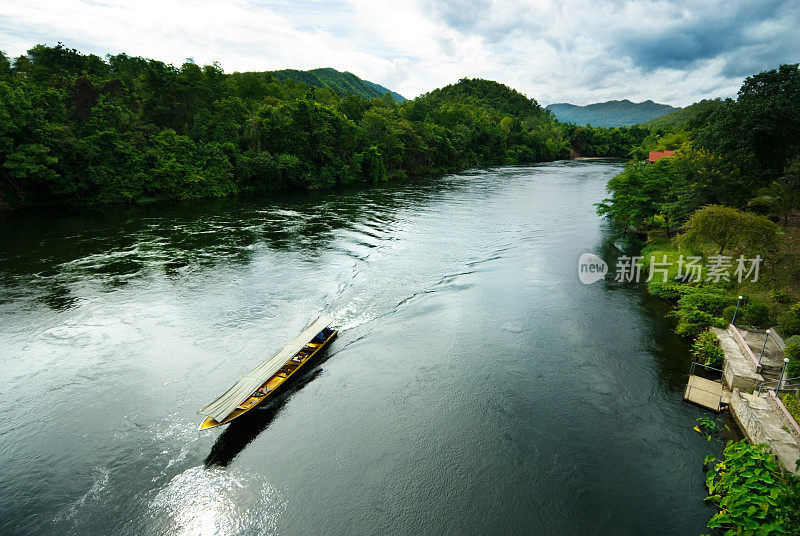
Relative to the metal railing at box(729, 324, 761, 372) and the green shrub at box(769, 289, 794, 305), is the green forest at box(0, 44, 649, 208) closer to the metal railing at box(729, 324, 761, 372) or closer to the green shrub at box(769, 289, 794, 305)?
the metal railing at box(729, 324, 761, 372)

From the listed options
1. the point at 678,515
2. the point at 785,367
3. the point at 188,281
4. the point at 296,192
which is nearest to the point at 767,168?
the point at 785,367

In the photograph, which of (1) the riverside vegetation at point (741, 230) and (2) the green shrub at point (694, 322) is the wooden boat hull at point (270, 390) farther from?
(2) the green shrub at point (694, 322)

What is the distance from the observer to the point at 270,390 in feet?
54.5

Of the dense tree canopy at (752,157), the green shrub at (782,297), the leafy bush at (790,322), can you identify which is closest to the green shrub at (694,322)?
the leafy bush at (790,322)

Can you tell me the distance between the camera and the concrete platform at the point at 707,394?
16.2 metres

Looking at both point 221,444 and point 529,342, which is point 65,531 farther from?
point 529,342

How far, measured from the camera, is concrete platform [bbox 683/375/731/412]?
53.1 feet

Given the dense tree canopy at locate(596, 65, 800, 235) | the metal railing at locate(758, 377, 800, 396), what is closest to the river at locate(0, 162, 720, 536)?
the metal railing at locate(758, 377, 800, 396)

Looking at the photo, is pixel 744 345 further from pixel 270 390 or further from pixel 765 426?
pixel 270 390

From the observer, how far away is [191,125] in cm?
6369

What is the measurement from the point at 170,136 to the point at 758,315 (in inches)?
2609

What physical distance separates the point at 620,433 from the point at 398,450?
8.71m

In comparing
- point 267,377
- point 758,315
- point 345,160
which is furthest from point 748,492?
point 345,160

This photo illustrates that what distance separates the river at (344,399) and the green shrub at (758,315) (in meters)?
3.69
